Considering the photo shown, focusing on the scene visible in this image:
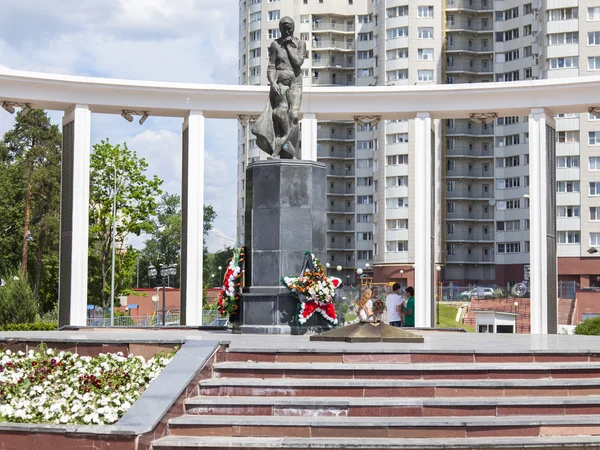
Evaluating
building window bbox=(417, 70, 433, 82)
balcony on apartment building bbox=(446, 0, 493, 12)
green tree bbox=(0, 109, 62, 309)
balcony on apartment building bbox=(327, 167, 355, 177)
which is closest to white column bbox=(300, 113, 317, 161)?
green tree bbox=(0, 109, 62, 309)

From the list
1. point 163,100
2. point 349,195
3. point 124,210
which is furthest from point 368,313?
point 349,195

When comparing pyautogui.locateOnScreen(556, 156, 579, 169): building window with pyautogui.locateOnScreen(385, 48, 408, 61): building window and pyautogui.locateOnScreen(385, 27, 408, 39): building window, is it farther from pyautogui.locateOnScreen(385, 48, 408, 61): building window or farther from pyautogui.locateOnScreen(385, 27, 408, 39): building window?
pyautogui.locateOnScreen(385, 27, 408, 39): building window

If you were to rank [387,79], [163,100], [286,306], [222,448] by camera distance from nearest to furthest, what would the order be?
[222,448], [286,306], [163,100], [387,79]

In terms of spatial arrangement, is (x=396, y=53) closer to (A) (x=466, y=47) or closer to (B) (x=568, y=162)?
(A) (x=466, y=47)

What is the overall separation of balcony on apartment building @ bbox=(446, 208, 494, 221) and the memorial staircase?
7285cm

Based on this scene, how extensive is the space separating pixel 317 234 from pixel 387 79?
220ft

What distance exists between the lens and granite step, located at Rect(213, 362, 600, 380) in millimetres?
12000

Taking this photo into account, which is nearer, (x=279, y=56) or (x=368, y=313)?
(x=368, y=313)

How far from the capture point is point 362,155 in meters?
87.9

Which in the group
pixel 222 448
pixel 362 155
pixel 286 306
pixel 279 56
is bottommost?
pixel 222 448

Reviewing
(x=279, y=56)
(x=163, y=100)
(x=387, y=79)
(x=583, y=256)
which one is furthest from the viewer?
(x=387, y=79)

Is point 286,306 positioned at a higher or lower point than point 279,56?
lower

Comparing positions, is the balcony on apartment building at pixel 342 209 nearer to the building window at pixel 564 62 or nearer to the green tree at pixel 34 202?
the building window at pixel 564 62

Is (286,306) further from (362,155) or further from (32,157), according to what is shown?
(362,155)
